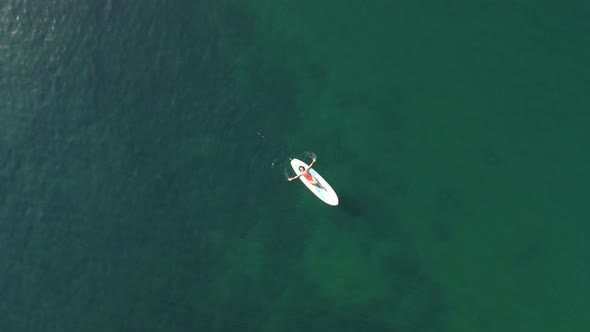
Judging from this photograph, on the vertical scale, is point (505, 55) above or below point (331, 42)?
above

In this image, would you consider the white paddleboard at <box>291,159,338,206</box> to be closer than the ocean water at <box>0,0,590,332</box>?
No

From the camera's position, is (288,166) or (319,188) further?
(288,166)

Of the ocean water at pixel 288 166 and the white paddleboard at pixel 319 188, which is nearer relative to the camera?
the ocean water at pixel 288 166

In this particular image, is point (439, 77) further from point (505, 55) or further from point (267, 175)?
point (267, 175)

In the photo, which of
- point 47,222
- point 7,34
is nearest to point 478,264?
point 47,222
